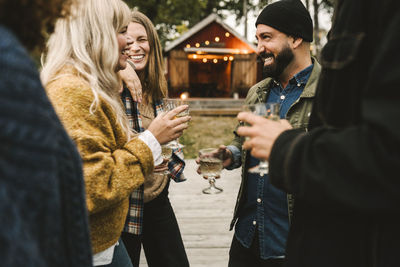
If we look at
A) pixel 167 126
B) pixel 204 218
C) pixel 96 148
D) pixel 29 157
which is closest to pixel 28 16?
pixel 29 157

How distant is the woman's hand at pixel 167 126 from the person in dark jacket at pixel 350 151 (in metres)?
0.69

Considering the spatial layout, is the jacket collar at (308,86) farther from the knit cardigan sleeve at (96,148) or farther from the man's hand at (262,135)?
the knit cardigan sleeve at (96,148)

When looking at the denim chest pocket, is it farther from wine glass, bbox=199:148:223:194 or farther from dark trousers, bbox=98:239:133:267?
dark trousers, bbox=98:239:133:267

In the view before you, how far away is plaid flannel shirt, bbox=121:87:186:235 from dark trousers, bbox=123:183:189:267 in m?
0.27

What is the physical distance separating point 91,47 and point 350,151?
1.30 m

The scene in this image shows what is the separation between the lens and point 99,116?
1477 mm

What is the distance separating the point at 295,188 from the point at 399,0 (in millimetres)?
577

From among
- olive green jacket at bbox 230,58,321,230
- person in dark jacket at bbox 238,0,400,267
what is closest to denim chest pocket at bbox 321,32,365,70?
person in dark jacket at bbox 238,0,400,267

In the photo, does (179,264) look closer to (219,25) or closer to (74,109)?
(74,109)

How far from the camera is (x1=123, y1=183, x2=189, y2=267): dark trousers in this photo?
8.30 ft

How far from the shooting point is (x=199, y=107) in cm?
1670

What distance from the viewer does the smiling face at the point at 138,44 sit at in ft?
9.42

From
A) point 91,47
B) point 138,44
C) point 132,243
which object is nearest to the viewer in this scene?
point 91,47

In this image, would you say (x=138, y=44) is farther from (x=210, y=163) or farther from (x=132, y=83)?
(x=210, y=163)
